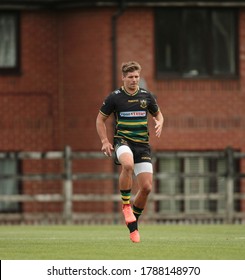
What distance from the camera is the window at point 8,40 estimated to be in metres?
34.7

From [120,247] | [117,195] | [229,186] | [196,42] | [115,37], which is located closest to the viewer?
[120,247]

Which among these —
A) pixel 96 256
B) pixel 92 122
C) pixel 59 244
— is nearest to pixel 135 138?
pixel 59 244

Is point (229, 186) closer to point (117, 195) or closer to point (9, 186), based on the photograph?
point (117, 195)

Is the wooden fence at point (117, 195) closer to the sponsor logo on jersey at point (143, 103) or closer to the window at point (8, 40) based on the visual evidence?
the window at point (8, 40)

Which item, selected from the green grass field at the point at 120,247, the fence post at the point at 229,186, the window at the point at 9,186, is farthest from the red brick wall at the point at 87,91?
the green grass field at the point at 120,247

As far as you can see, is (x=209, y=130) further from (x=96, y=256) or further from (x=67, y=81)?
(x=96, y=256)

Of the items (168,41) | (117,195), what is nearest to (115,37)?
(168,41)

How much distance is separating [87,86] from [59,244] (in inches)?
682

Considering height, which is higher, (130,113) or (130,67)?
(130,67)

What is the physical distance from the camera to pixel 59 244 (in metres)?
16.9

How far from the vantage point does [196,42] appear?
34.6 meters

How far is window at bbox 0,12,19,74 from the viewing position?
34.7m

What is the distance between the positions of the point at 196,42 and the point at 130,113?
1769cm

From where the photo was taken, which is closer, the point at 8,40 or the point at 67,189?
the point at 67,189
